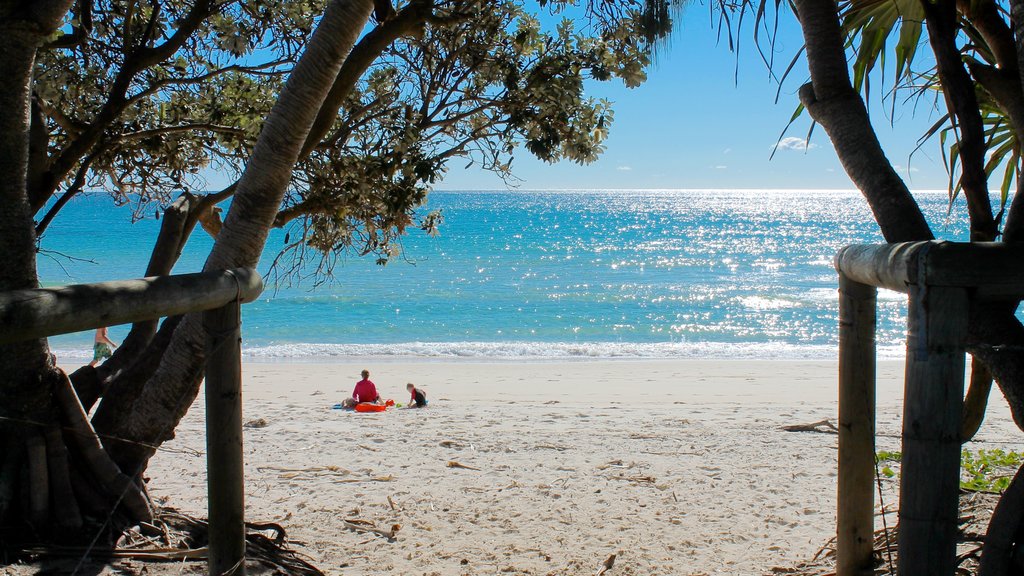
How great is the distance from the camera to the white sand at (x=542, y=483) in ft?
15.3

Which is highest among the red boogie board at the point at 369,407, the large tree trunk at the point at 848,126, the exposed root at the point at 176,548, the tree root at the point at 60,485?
the large tree trunk at the point at 848,126

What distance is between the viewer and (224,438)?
9.21ft

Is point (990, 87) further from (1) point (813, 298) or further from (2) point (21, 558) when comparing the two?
(1) point (813, 298)

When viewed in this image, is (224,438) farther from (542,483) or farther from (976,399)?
(542,483)

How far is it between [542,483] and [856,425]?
11.3 ft

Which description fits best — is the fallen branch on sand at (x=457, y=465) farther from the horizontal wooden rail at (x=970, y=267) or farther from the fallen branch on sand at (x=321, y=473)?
the horizontal wooden rail at (x=970, y=267)

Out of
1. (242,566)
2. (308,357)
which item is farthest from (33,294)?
(308,357)

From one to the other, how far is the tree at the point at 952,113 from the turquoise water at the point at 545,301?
11.0 feet

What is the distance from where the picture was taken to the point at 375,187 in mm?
5316

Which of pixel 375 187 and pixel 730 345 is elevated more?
pixel 375 187

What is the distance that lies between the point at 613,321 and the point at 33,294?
80.6 ft

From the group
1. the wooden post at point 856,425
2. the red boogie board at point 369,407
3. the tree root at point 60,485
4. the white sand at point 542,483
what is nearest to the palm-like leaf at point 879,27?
the wooden post at point 856,425

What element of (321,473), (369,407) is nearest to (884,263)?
(321,473)

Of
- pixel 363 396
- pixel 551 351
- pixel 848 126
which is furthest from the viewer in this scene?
pixel 551 351
